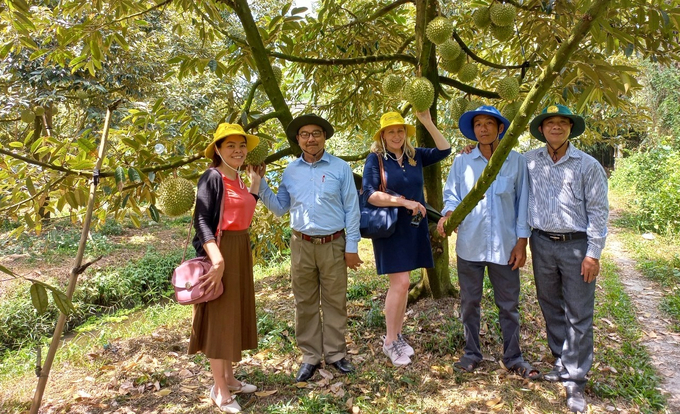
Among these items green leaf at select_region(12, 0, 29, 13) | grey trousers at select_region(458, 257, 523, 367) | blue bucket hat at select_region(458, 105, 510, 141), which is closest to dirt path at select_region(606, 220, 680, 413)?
grey trousers at select_region(458, 257, 523, 367)

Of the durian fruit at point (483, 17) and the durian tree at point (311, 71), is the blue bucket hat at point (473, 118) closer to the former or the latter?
the durian tree at point (311, 71)

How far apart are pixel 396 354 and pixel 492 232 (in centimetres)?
99

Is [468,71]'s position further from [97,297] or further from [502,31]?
[97,297]

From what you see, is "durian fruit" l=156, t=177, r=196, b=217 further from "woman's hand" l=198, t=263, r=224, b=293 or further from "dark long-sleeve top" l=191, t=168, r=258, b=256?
"woman's hand" l=198, t=263, r=224, b=293

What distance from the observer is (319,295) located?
290cm

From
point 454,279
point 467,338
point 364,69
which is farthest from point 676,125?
point 467,338

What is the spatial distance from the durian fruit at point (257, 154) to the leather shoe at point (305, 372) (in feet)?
4.22

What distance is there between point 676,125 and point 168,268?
12724mm

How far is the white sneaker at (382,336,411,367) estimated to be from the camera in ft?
9.48

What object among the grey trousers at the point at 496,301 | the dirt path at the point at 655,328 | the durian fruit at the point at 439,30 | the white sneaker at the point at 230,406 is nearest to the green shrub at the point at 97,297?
the white sneaker at the point at 230,406

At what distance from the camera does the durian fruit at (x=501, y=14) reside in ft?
9.16

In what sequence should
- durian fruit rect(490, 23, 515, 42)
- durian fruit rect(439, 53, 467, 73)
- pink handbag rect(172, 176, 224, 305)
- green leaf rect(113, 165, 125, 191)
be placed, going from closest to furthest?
green leaf rect(113, 165, 125, 191)
pink handbag rect(172, 176, 224, 305)
durian fruit rect(490, 23, 515, 42)
durian fruit rect(439, 53, 467, 73)

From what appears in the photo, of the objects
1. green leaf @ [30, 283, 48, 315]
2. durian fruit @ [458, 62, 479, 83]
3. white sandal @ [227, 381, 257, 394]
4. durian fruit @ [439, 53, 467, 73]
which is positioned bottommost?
white sandal @ [227, 381, 257, 394]

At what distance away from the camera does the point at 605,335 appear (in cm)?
348
